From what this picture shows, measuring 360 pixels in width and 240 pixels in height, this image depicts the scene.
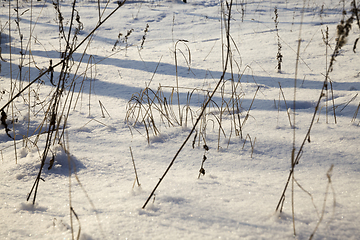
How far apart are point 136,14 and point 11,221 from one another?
257 inches

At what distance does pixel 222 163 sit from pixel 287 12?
5.66m

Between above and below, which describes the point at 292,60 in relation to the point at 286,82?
above

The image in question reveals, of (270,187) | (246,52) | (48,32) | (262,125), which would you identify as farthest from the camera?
(48,32)

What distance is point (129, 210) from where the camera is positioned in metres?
0.86

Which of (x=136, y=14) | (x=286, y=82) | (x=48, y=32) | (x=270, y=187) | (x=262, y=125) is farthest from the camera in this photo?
(x=136, y=14)

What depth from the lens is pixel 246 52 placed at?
3508 millimetres

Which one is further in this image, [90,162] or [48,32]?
[48,32]

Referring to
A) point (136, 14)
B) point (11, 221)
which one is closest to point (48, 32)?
point (136, 14)

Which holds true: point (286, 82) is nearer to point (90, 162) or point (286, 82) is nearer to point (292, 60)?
point (292, 60)

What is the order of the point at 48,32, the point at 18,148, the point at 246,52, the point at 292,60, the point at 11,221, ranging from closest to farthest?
the point at 11,221 → the point at 18,148 → the point at 292,60 → the point at 246,52 → the point at 48,32

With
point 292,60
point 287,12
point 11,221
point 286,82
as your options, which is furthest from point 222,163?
point 287,12

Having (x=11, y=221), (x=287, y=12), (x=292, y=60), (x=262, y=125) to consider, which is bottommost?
(x=11, y=221)

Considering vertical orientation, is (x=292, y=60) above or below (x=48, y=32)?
below

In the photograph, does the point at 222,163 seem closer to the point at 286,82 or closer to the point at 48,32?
the point at 286,82
